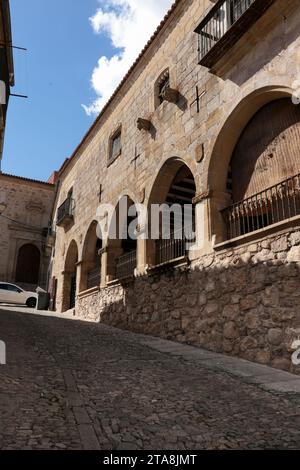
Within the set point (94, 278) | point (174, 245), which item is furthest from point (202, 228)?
point (94, 278)

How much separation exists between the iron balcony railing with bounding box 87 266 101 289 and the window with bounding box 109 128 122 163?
3891 millimetres

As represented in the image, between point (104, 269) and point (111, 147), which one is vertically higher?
point (111, 147)

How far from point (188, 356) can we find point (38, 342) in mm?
2588

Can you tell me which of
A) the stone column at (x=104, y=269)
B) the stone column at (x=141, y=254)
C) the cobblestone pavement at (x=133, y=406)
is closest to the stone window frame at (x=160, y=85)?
the stone column at (x=141, y=254)

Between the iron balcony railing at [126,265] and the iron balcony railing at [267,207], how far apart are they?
3.75 metres

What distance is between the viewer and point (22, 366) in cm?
460

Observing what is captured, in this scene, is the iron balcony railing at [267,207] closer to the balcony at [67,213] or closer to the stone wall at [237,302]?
the stone wall at [237,302]

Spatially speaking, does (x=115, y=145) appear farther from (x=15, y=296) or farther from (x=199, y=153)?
(x=15, y=296)

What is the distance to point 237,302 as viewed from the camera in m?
6.20

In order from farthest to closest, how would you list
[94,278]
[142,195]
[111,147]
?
[111,147], [94,278], [142,195]

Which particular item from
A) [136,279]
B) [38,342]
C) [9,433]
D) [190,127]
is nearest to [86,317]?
[136,279]

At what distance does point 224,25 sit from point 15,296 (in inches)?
604

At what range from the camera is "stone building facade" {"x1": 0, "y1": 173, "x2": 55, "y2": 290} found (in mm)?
25656
